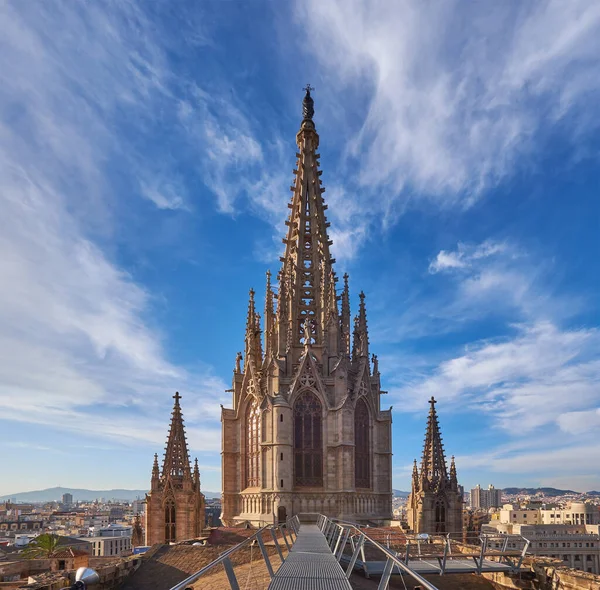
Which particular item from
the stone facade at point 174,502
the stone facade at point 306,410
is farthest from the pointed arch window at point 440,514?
the stone facade at point 174,502

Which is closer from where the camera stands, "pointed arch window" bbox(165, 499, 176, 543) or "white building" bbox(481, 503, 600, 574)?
"pointed arch window" bbox(165, 499, 176, 543)

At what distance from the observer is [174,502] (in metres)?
41.5

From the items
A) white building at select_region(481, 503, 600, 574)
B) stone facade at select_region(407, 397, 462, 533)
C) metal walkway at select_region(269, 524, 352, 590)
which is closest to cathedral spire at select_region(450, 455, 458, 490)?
stone facade at select_region(407, 397, 462, 533)

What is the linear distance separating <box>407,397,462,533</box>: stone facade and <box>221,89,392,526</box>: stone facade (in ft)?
6.76

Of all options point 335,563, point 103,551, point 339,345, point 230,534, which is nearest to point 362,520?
point 230,534

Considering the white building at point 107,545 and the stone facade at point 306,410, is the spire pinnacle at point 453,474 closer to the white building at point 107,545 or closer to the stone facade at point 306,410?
the stone facade at point 306,410

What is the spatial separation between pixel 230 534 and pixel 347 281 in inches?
823

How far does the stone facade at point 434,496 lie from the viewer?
42.8 metres

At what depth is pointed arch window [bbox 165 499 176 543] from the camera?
41219mm

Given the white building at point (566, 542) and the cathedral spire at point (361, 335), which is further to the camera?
the white building at point (566, 542)

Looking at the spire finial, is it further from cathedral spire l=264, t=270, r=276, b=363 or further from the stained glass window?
the stained glass window

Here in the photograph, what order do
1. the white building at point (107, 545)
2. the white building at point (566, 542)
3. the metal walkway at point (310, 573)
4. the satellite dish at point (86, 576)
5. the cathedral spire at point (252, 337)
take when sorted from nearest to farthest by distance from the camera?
1. the satellite dish at point (86, 576)
2. the metal walkway at point (310, 573)
3. the cathedral spire at point (252, 337)
4. the white building at point (566, 542)
5. the white building at point (107, 545)

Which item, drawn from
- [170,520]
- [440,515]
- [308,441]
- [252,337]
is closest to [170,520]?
[170,520]

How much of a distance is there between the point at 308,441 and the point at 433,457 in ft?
33.4
